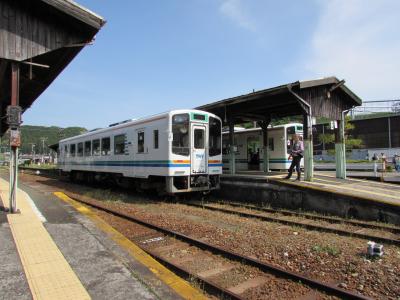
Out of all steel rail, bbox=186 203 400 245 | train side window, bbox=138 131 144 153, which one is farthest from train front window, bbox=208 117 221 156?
steel rail, bbox=186 203 400 245

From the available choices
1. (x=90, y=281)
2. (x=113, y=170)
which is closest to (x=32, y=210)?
(x=90, y=281)

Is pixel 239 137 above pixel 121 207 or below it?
above

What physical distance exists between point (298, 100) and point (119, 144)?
24.4ft

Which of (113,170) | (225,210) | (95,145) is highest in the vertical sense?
(95,145)

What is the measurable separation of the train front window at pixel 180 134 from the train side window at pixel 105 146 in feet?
16.6

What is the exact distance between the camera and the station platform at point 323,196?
29.5 ft

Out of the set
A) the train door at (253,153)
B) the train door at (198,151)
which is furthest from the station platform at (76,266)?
the train door at (253,153)

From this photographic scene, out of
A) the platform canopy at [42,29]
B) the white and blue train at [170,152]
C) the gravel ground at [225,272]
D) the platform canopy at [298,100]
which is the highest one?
the platform canopy at [42,29]

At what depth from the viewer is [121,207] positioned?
37.6 ft

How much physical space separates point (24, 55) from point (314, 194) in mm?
8835

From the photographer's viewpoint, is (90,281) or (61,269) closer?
(90,281)

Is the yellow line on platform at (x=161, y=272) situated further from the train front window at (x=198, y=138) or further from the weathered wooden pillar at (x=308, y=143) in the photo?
the weathered wooden pillar at (x=308, y=143)

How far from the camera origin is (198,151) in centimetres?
1250

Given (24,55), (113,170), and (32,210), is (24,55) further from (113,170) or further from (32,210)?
(113,170)
